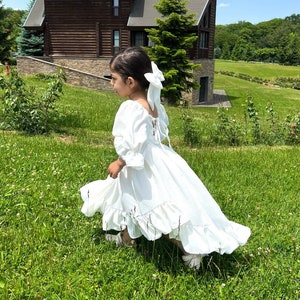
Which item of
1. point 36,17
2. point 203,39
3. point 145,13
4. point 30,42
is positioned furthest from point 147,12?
point 30,42

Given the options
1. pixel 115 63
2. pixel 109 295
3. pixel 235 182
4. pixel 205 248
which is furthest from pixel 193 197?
pixel 235 182

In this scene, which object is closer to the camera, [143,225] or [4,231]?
[143,225]

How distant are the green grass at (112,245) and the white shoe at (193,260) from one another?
0.09m

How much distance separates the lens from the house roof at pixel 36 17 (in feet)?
108

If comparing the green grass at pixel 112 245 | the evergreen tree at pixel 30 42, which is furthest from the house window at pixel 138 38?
the green grass at pixel 112 245

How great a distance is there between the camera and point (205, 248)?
10.5 ft

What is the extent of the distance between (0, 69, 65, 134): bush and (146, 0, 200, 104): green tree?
53.3 feet

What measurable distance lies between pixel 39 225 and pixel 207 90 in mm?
31119

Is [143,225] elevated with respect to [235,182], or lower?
elevated

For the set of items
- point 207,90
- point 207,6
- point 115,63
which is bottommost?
point 207,90

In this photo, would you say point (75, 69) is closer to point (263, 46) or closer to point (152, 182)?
point (152, 182)

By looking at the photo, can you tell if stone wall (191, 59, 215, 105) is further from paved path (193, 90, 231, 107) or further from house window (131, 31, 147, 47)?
house window (131, 31, 147, 47)

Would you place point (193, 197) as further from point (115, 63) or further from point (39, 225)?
point (39, 225)

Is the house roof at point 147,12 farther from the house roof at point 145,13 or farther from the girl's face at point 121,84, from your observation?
the girl's face at point 121,84
